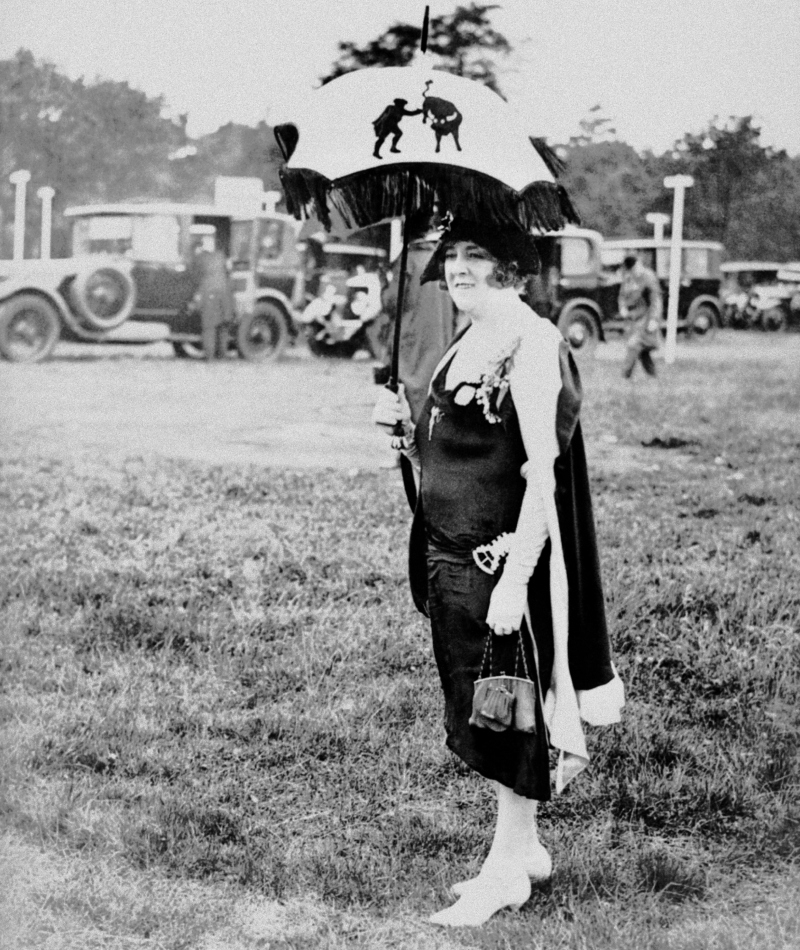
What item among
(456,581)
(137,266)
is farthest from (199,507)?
(456,581)

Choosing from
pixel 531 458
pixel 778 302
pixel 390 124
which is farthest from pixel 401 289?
pixel 778 302

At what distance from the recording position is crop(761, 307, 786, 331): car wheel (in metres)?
5.50

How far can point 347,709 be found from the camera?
3.89m

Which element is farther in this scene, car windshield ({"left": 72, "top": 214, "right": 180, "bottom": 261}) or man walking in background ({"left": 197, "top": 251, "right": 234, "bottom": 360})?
man walking in background ({"left": 197, "top": 251, "right": 234, "bottom": 360})

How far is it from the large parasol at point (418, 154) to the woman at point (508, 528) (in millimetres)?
93

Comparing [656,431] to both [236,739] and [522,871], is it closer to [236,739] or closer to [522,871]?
[236,739]

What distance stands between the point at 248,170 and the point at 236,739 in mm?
2671

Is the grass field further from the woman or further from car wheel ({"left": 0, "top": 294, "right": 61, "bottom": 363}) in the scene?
the woman

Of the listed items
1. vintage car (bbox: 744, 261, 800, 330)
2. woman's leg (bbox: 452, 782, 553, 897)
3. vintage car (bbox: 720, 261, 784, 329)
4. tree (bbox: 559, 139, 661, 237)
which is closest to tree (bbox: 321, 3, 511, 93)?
tree (bbox: 559, 139, 661, 237)

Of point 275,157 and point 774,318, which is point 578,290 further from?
point 275,157

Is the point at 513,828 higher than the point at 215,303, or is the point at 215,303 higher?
the point at 215,303

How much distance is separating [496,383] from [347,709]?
165cm

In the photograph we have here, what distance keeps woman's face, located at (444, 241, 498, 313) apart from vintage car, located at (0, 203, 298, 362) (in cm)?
303

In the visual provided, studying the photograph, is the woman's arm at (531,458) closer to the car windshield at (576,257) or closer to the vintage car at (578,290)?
the vintage car at (578,290)
